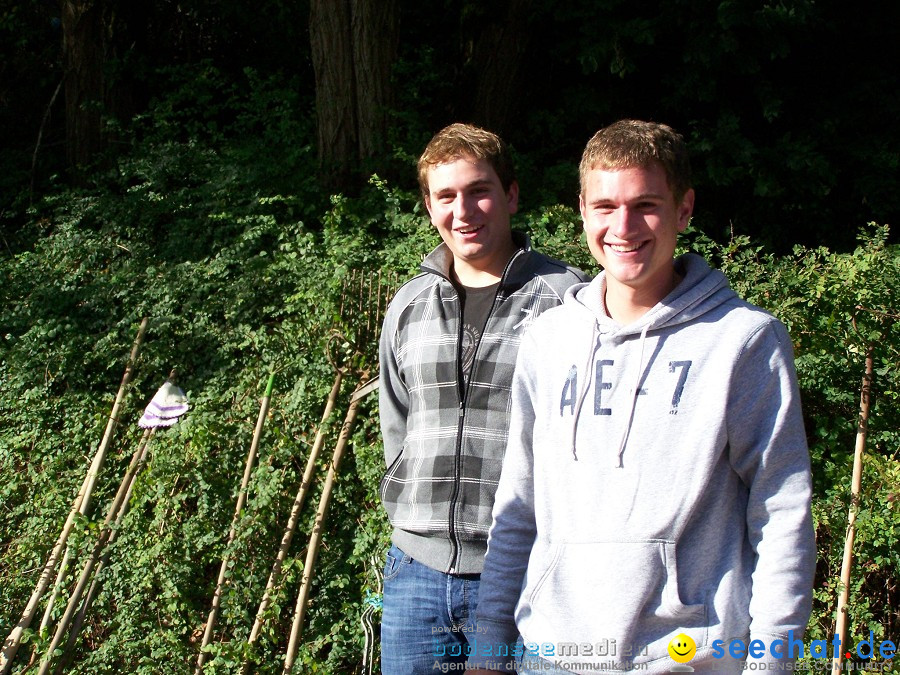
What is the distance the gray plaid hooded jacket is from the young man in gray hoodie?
0.35m

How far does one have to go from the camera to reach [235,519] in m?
4.11

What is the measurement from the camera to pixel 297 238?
5391 millimetres

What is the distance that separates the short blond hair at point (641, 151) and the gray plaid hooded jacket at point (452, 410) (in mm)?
604

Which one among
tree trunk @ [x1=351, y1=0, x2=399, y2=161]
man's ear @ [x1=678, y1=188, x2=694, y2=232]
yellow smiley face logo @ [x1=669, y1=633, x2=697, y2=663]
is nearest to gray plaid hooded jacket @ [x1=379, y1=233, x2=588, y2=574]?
man's ear @ [x1=678, y1=188, x2=694, y2=232]

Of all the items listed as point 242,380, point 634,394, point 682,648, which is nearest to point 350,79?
point 242,380

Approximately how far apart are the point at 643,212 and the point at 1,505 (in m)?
4.57

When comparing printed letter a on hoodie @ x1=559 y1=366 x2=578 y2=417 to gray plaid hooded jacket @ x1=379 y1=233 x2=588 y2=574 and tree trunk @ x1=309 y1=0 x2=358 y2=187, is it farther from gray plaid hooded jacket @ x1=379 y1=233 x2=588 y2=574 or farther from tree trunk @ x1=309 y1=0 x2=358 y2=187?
tree trunk @ x1=309 y1=0 x2=358 y2=187

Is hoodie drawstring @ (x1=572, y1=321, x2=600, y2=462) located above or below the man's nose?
below

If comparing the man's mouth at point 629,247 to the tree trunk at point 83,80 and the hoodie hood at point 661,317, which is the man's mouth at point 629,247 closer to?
the hoodie hood at point 661,317

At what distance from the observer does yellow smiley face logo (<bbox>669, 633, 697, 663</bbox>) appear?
1.66m

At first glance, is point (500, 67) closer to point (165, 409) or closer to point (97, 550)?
point (165, 409)

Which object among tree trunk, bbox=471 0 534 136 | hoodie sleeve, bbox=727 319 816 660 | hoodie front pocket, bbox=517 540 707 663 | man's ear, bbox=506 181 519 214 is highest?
tree trunk, bbox=471 0 534 136

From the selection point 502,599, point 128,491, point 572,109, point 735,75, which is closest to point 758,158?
point 735,75

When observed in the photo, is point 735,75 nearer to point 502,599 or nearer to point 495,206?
point 495,206
